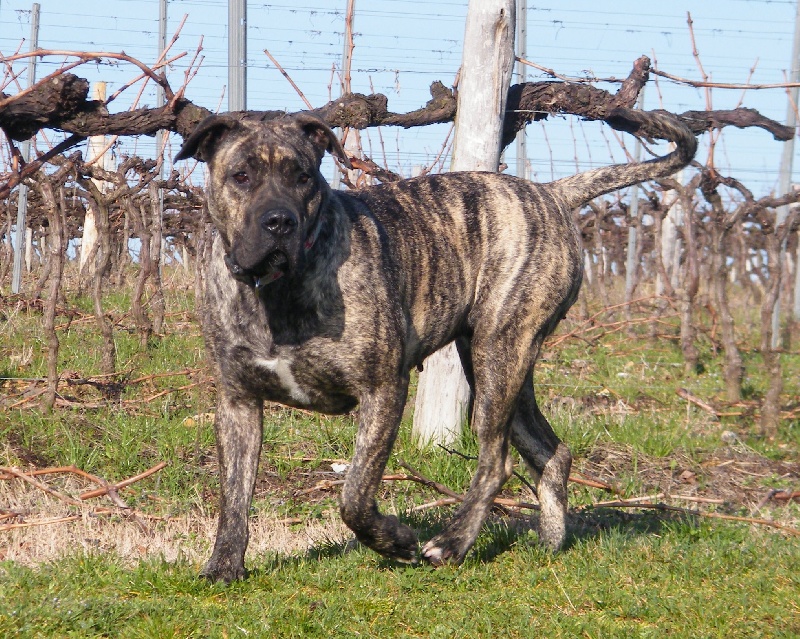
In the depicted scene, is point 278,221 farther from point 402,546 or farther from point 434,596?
point 434,596

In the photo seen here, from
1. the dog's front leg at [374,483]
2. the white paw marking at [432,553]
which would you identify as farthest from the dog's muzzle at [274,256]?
the white paw marking at [432,553]

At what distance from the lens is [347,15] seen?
8.09 m

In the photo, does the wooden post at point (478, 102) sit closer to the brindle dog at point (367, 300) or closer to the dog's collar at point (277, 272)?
the brindle dog at point (367, 300)

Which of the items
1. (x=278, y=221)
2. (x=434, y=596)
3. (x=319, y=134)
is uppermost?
(x=319, y=134)

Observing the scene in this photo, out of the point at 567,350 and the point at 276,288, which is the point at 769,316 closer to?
the point at 567,350

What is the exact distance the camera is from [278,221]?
162 inches

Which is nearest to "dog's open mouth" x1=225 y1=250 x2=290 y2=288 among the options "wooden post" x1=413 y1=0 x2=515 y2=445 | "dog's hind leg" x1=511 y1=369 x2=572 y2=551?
"dog's hind leg" x1=511 y1=369 x2=572 y2=551

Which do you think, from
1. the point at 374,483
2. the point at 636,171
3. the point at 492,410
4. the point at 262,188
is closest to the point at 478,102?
the point at 636,171

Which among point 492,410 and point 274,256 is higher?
point 274,256

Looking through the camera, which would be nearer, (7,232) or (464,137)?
(464,137)

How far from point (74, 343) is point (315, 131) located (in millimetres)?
5568

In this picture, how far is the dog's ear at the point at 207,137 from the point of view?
14.4ft

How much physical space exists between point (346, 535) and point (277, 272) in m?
1.83

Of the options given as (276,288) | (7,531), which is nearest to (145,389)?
(7,531)
